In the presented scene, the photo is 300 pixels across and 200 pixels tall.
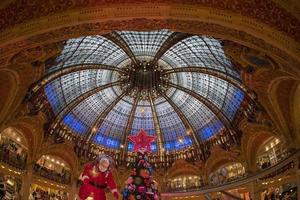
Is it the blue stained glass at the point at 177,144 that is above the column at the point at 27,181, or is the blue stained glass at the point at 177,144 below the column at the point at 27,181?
above

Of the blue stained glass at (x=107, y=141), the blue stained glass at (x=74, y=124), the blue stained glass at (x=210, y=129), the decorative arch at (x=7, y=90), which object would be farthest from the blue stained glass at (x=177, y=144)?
the decorative arch at (x=7, y=90)

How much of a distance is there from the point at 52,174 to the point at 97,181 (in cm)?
1128

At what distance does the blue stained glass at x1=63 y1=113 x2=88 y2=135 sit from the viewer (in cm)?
3425

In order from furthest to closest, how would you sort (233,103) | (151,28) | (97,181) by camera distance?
(233,103) → (97,181) → (151,28)

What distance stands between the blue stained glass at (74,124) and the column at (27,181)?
603 cm

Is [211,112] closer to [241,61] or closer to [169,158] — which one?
[169,158]

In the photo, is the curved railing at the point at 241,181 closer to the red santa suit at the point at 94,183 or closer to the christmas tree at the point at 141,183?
the christmas tree at the point at 141,183

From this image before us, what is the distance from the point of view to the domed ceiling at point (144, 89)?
28.5m

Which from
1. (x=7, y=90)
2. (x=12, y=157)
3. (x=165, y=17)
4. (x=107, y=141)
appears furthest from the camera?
(x=107, y=141)

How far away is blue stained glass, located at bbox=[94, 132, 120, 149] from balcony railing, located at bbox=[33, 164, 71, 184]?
15.9ft

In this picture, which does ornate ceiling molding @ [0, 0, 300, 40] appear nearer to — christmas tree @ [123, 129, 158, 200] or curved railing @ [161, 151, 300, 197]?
christmas tree @ [123, 129, 158, 200]

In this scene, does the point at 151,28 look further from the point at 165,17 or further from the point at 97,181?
the point at 97,181

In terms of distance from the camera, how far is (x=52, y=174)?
1278 inches

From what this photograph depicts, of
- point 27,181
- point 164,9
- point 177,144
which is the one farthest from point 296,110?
point 27,181
